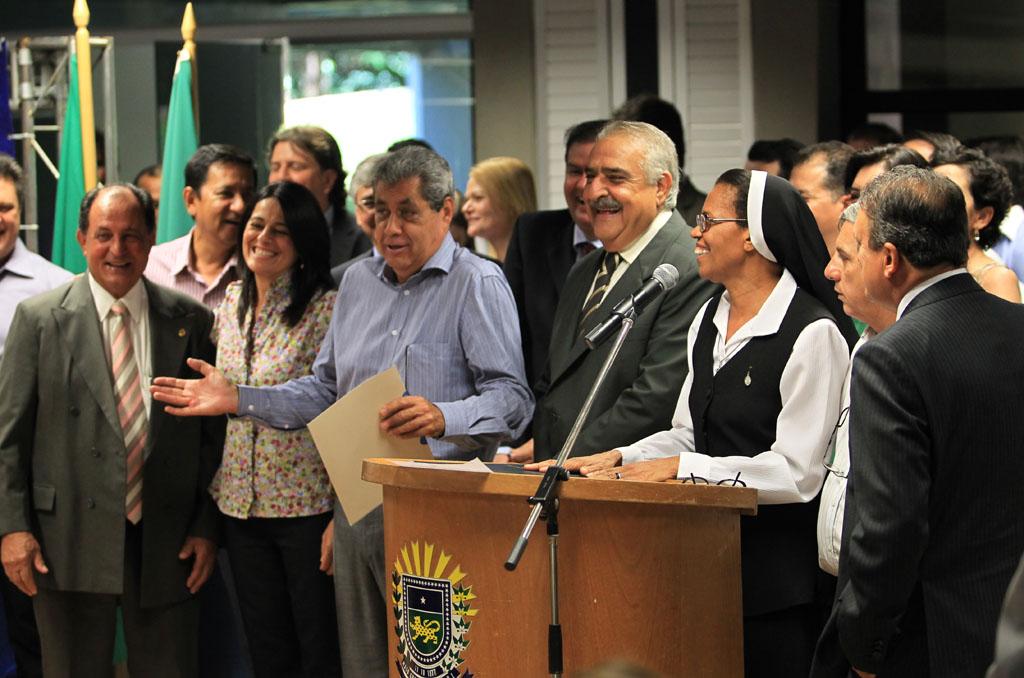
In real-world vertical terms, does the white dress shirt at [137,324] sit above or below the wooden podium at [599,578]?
above

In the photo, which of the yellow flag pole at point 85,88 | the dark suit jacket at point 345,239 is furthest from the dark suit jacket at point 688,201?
the yellow flag pole at point 85,88

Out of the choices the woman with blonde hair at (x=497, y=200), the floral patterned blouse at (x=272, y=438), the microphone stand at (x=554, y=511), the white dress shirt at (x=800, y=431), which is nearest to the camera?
the microphone stand at (x=554, y=511)

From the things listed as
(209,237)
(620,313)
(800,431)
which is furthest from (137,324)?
(800,431)

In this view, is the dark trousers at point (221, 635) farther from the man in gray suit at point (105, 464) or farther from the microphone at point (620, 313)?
the microphone at point (620, 313)

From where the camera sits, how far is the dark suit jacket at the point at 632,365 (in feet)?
11.2

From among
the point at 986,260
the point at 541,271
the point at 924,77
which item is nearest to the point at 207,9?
the point at 924,77

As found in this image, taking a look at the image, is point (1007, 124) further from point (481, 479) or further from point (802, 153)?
point (481, 479)

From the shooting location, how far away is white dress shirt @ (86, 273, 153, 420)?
4.29 metres

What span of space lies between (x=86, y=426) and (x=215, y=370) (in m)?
0.50

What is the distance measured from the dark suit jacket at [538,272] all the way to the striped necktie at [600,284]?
727 mm

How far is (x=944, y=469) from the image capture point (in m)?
2.48

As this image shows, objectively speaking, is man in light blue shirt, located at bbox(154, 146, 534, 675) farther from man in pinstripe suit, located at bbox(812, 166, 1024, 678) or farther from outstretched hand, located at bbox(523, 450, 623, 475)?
man in pinstripe suit, located at bbox(812, 166, 1024, 678)

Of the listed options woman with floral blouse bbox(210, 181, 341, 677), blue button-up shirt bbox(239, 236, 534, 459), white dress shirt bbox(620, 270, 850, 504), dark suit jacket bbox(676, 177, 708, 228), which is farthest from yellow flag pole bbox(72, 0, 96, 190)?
white dress shirt bbox(620, 270, 850, 504)

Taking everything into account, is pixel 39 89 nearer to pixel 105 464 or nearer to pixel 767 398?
pixel 105 464
